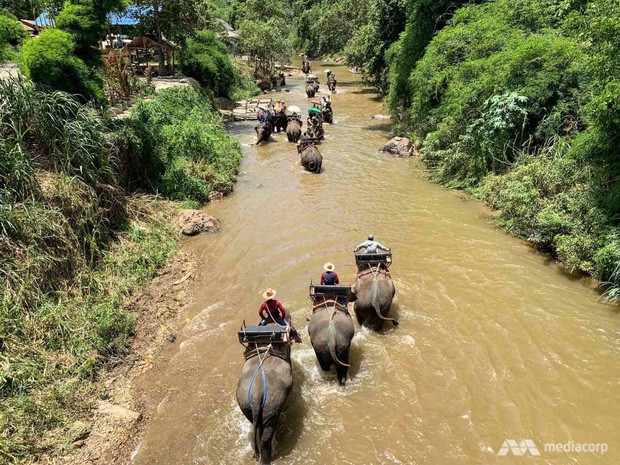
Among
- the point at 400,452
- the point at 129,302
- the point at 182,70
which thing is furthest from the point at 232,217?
the point at 182,70

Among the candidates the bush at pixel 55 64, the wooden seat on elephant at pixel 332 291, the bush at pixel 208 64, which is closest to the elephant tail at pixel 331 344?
the wooden seat on elephant at pixel 332 291

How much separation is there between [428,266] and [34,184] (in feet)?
29.6

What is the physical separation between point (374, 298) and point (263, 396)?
3053 mm

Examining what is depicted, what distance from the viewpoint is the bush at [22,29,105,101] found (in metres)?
9.91

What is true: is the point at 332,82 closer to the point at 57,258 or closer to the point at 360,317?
the point at 360,317

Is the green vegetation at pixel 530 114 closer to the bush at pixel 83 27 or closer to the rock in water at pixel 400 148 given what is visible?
the rock in water at pixel 400 148

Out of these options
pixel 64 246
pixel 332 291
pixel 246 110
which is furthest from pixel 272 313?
pixel 246 110

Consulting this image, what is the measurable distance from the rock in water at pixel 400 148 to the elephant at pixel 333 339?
42.2 feet

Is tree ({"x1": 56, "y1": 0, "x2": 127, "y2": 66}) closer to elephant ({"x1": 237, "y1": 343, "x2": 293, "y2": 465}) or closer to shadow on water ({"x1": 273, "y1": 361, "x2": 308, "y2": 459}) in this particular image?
elephant ({"x1": 237, "y1": 343, "x2": 293, "y2": 465})

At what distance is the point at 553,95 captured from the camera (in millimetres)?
12102

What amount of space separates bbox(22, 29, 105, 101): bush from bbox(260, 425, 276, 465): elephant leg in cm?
981

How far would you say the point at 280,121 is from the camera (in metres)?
23.3

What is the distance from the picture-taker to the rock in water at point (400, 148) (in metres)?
18.4

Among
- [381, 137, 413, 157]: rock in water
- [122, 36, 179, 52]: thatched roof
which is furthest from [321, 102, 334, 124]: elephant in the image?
[122, 36, 179, 52]: thatched roof
